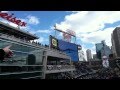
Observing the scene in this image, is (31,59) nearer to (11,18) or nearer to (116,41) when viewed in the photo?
(11,18)

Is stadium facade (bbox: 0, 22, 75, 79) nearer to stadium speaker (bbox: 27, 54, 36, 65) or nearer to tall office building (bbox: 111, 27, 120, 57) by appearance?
stadium speaker (bbox: 27, 54, 36, 65)

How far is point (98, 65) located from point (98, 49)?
37.9 m

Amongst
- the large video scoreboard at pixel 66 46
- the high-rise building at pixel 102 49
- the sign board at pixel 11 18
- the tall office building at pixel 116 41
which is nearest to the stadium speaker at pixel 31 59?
the sign board at pixel 11 18

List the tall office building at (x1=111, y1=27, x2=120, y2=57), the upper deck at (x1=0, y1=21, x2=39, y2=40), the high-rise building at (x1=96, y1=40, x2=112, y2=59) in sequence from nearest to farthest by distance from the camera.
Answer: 1. the upper deck at (x1=0, y1=21, x2=39, y2=40)
2. the high-rise building at (x1=96, y1=40, x2=112, y2=59)
3. the tall office building at (x1=111, y1=27, x2=120, y2=57)

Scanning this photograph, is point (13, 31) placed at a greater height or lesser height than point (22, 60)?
greater

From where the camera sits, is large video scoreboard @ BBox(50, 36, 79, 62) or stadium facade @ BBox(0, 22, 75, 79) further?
large video scoreboard @ BBox(50, 36, 79, 62)

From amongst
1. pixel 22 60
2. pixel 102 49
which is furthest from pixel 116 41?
pixel 22 60

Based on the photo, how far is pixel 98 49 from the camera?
107m

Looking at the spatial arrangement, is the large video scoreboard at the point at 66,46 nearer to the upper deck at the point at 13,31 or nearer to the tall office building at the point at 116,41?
the upper deck at the point at 13,31

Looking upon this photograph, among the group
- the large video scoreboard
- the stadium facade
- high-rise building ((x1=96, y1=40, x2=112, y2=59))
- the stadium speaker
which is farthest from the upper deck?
high-rise building ((x1=96, y1=40, x2=112, y2=59))

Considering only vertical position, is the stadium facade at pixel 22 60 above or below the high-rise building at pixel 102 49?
below

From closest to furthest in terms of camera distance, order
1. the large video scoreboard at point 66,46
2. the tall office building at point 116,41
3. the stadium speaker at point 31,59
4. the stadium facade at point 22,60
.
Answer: the stadium facade at point 22,60, the stadium speaker at point 31,59, the large video scoreboard at point 66,46, the tall office building at point 116,41

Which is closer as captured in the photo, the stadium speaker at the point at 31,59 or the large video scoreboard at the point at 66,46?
the stadium speaker at the point at 31,59
